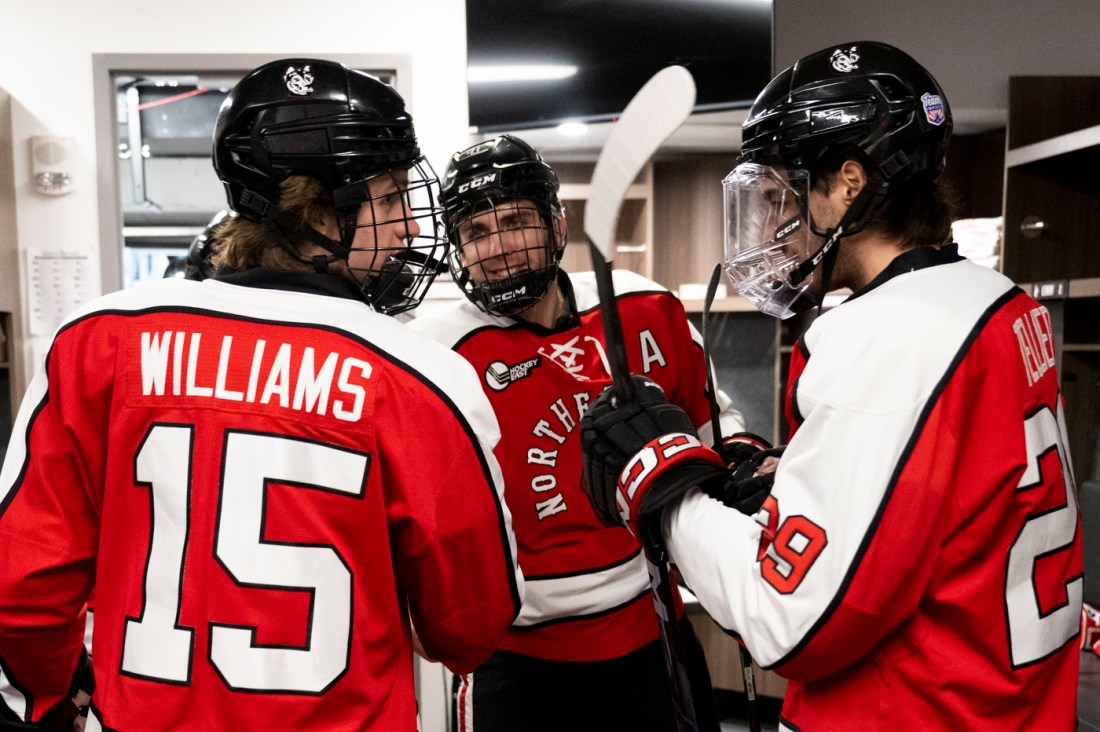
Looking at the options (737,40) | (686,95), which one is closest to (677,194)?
(737,40)

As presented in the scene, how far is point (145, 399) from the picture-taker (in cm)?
96

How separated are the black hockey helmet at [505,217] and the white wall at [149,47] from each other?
1.51 metres

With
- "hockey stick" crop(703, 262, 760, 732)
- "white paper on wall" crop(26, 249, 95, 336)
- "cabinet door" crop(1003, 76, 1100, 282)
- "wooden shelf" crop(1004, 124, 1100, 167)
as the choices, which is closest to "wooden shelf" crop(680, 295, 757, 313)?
"cabinet door" crop(1003, 76, 1100, 282)

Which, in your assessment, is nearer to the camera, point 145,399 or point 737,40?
point 145,399

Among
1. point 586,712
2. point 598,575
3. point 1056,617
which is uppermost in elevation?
point 1056,617

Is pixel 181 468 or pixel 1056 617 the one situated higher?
pixel 181 468

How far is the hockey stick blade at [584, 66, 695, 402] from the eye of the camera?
3.10ft

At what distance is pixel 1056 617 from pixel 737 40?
2330mm

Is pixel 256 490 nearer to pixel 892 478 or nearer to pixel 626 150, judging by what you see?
pixel 626 150

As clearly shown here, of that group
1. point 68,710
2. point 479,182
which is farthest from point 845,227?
point 68,710

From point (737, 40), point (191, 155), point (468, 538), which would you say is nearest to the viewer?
point (468, 538)

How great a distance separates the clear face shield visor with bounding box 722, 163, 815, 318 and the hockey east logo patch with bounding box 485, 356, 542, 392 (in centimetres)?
53

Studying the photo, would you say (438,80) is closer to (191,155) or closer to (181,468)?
(181,468)

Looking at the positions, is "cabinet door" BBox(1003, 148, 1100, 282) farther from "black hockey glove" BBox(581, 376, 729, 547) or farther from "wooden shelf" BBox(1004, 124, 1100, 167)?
"black hockey glove" BBox(581, 376, 729, 547)
